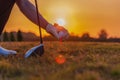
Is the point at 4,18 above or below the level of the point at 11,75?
above

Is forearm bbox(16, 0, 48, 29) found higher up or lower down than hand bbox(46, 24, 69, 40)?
higher up

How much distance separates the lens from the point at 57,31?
8500 millimetres

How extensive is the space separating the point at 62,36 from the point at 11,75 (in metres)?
2.11

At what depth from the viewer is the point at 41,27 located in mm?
8641

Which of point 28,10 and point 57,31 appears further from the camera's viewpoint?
point 28,10

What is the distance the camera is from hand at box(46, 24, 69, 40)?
8.34 metres

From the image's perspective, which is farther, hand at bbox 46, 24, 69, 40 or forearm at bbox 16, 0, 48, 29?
forearm at bbox 16, 0, 48, 29

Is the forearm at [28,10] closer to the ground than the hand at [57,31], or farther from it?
farther from it

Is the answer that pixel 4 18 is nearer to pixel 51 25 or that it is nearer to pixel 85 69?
pixel 51 25

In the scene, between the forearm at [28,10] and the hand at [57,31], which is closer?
the hand at [57,31]

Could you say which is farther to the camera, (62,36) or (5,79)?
(62,36)

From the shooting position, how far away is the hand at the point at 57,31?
27.3 ft

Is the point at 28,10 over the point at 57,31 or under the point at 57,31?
over

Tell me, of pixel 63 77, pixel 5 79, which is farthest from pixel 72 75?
pixel 5 79
